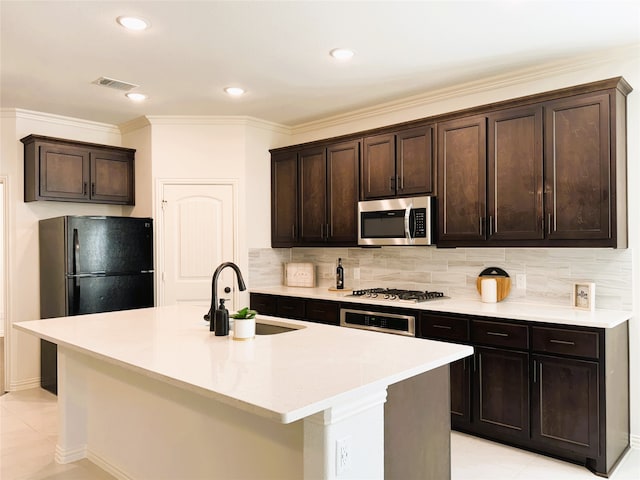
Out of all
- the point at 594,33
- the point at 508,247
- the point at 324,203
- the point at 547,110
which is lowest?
the point at 508,247

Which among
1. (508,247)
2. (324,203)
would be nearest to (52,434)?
(324,203)

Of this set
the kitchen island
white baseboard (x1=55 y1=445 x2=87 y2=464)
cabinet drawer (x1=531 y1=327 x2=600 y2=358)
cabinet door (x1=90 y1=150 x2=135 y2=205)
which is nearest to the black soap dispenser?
the kitchen island

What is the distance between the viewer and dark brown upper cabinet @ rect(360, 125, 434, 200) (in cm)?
388

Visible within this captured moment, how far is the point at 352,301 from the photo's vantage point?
393cm

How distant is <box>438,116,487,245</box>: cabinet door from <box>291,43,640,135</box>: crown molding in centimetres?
44

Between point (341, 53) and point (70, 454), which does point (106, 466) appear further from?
point (341, 53)

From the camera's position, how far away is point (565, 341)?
290cm

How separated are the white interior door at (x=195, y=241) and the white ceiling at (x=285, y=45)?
95 cm

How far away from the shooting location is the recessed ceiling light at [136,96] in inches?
163

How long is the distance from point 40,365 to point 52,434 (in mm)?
1446

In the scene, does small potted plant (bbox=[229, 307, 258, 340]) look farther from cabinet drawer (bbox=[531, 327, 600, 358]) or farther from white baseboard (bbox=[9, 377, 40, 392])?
white baseboard (bbox=[9, 377, 40, 392])

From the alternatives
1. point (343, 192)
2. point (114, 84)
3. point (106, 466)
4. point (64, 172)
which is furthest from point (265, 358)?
point (64, 172)

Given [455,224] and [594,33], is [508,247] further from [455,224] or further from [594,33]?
[594,33]

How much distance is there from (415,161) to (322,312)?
1.51m
